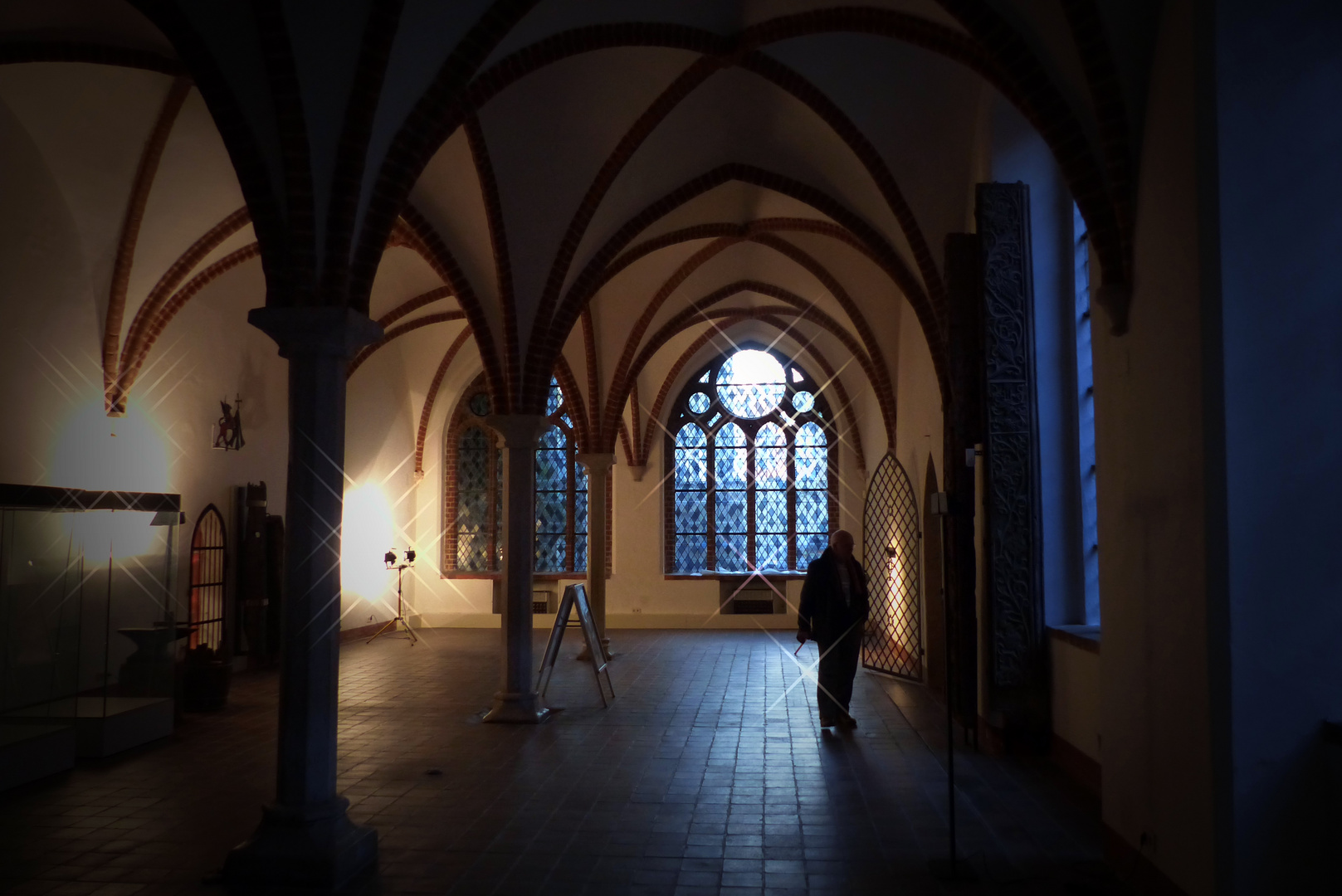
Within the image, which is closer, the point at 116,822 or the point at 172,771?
the point at 116,822

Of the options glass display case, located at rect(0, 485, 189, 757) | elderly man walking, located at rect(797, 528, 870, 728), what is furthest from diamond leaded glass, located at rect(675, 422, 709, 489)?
elderly man walking, located at rect(797, 528, 870, 728)

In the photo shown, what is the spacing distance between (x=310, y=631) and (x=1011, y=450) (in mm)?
5053

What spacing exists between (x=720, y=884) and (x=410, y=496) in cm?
1516

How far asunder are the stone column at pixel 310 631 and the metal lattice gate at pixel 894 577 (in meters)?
7.98

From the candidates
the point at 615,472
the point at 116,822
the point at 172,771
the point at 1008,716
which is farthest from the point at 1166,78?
the point at 615,472

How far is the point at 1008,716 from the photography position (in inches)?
299

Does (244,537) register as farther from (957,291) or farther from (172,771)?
(957,291)

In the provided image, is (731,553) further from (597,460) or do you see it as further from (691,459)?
(597,460)

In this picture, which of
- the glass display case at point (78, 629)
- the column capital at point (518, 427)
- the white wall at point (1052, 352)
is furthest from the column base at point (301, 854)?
the white wall at point (1052, 352)

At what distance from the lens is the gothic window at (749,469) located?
19062mm

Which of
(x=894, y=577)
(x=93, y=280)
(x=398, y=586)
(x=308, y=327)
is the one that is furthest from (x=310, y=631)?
(x=398, y=586)

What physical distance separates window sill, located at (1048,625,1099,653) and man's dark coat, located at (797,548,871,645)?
1.56 metres

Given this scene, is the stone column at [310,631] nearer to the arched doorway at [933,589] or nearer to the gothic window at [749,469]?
the arched doorway at [933,589]

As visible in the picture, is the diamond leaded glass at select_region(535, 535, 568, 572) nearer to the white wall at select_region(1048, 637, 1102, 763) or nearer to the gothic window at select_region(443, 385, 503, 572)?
the gothic window at select_region(443, 385, 503, 572)
